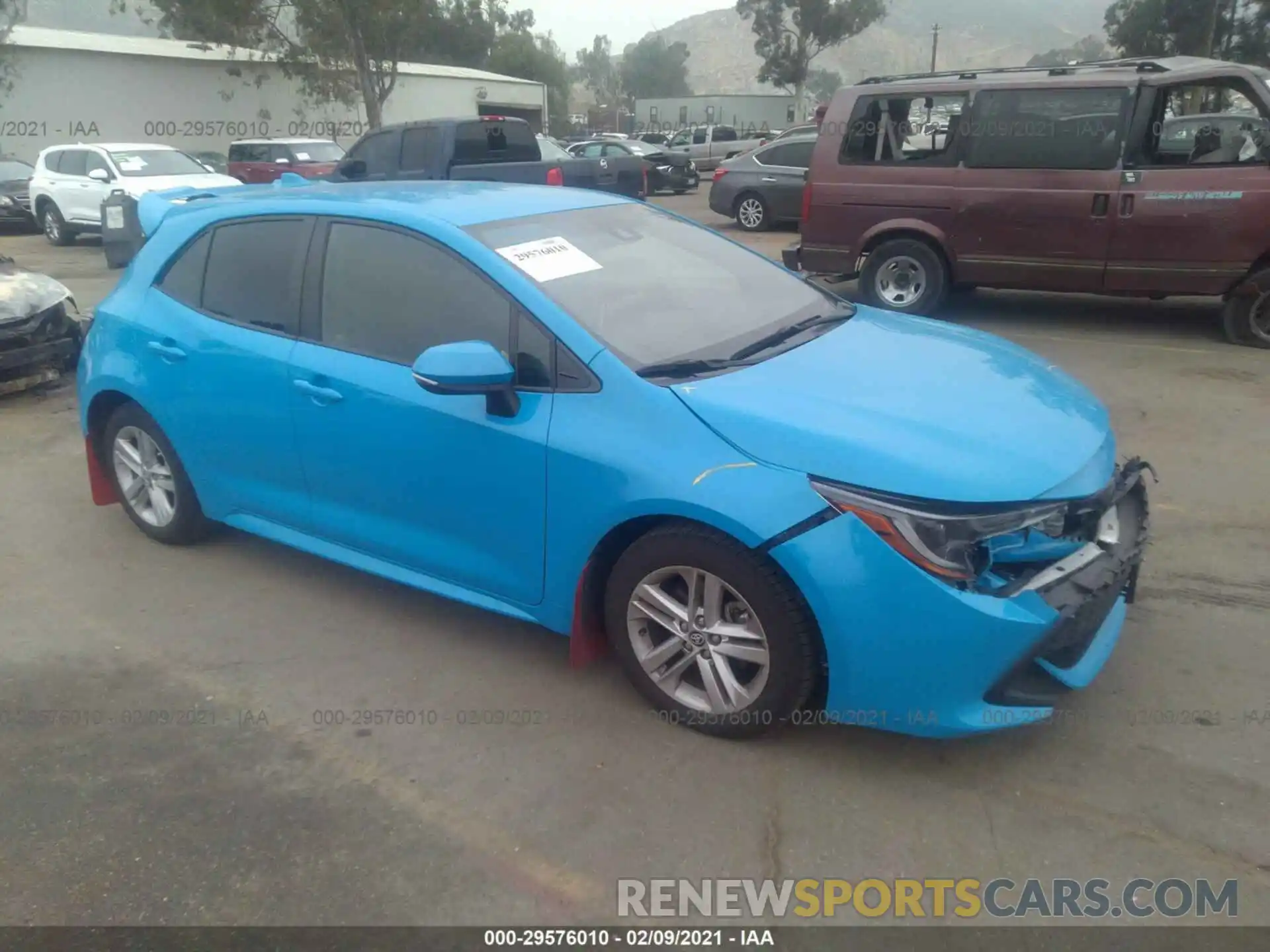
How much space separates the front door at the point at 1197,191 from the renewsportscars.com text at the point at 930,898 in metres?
6.35

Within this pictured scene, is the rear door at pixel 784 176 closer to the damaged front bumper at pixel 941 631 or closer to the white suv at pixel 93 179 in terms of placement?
the white suv at pixel 93 179

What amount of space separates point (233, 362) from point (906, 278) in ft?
20.9

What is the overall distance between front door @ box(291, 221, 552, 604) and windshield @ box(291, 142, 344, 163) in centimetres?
1776

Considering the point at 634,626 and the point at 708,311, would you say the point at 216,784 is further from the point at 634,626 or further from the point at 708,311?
the point at 708,311

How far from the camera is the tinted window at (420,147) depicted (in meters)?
12.1

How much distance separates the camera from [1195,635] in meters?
3.68

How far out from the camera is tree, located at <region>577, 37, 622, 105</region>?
4941 inches

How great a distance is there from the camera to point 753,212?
15.8 meters

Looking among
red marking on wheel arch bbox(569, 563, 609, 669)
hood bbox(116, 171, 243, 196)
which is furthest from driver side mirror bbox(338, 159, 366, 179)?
red marking on wheel arch bbox(569, 563, 609, 669)

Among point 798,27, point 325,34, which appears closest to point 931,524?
point 325,34

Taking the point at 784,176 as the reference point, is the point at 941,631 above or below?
below

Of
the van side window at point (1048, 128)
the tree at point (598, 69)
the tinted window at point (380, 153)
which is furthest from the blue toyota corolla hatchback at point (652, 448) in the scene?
the tree at point (598, 69)

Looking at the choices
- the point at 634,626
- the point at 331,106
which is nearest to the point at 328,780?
the point at 634,626

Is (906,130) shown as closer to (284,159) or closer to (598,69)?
(284,159)
